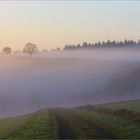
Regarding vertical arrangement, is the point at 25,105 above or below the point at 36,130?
below

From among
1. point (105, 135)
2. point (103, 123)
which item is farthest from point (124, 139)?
point (103, 123)

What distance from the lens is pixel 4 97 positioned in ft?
618

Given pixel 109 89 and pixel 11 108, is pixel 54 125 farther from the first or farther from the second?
pixel 109 89

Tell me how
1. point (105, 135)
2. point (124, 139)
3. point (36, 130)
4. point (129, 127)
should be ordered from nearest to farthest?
point (124, 139) < point (105, 135) < point (129, 127) < point (36, 130)

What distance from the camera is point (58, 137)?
167 ft

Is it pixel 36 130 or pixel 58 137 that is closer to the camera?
pixel 58 137

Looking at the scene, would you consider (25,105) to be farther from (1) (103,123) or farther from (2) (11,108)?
(1) (103,123)

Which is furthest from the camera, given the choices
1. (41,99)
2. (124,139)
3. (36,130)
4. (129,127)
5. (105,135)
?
(41,99)

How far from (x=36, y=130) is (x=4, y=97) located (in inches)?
5098

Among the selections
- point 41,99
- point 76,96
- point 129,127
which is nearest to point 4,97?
point 41,99

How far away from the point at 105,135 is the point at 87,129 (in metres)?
6.86

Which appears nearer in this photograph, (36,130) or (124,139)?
(124,139)

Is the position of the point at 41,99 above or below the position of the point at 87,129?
below

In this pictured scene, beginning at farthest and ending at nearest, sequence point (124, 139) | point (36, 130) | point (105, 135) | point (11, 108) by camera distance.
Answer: point (11, 108)
point (36, 130)
point (105, 135)
point (124, 139)
